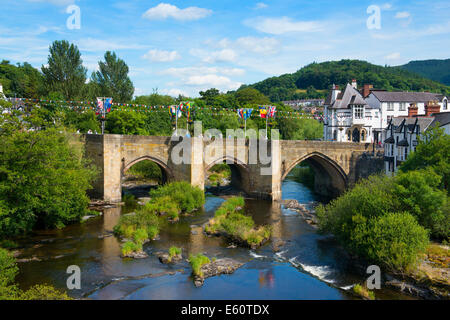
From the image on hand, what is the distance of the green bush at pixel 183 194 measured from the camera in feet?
131

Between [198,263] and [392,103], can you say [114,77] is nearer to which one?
[392,103]

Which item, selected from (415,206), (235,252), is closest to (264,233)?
(235,252)

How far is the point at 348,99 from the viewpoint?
65.6 meters

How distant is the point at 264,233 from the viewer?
32.5m

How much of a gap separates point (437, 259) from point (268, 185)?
A: 24262mm

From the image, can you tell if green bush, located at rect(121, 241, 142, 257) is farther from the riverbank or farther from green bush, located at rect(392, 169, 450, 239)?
green bush, located at rect(392, 169, 450, 239)

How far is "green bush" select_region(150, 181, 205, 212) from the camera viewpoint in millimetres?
40031

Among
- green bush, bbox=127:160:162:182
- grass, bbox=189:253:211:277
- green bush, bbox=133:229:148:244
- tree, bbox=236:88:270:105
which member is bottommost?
grass, bbox=189:253:211:277

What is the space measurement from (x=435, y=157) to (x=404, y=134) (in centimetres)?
1181

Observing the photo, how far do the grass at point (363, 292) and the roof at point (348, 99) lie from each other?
46.9 m

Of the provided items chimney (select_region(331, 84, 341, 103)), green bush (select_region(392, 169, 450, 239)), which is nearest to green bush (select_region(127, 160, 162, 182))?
chimney (select_region(331, 84, 341, 103))

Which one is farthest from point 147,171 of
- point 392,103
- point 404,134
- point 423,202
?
point 392,103

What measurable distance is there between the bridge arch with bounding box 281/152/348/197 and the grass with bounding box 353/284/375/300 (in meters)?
28.5

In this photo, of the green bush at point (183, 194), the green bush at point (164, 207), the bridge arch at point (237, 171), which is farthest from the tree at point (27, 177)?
the bridge arch at point (237, 171)
